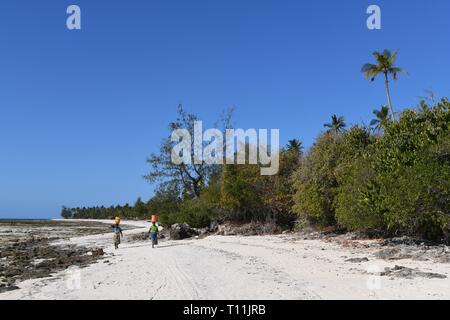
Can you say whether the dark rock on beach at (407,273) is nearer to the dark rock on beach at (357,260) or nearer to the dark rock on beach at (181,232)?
the dark rock on beach at (357,260)

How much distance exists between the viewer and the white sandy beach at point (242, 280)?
10055 mm

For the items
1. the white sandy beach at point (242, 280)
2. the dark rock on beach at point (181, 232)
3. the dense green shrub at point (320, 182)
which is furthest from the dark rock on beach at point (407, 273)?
the dark rock on beach at point (181, 232)

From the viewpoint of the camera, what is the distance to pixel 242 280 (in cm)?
1203

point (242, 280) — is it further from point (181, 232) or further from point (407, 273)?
point (181, 232)

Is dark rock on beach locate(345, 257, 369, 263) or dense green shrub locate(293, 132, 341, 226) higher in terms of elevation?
dense green shrub locate(293, 132, 341, 226)

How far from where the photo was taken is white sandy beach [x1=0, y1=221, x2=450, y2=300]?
396 inches

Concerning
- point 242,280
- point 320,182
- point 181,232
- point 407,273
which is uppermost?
point 320,182

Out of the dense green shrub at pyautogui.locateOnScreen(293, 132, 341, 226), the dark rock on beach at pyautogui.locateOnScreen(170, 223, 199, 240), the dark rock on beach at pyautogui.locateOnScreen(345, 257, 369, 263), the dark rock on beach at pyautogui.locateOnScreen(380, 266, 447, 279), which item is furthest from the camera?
the dark rock on beach at pyautogui.locateOnScreen(170, 223, 199, 240)

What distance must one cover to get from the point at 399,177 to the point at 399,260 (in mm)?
4194

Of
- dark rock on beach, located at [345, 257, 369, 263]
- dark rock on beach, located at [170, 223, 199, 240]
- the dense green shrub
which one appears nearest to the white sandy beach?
dark rock on beach, located at [345, 257, 369, 263]

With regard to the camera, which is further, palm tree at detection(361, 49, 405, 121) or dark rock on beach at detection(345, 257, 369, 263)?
palm tree at detection(361, 49, 405, 121)

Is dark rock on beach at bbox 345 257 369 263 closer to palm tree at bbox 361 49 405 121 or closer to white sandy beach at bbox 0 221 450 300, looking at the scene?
white sandy beach at bbox 0 221 450 300

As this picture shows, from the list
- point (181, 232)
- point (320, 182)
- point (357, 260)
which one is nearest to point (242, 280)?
point (357, 260)
